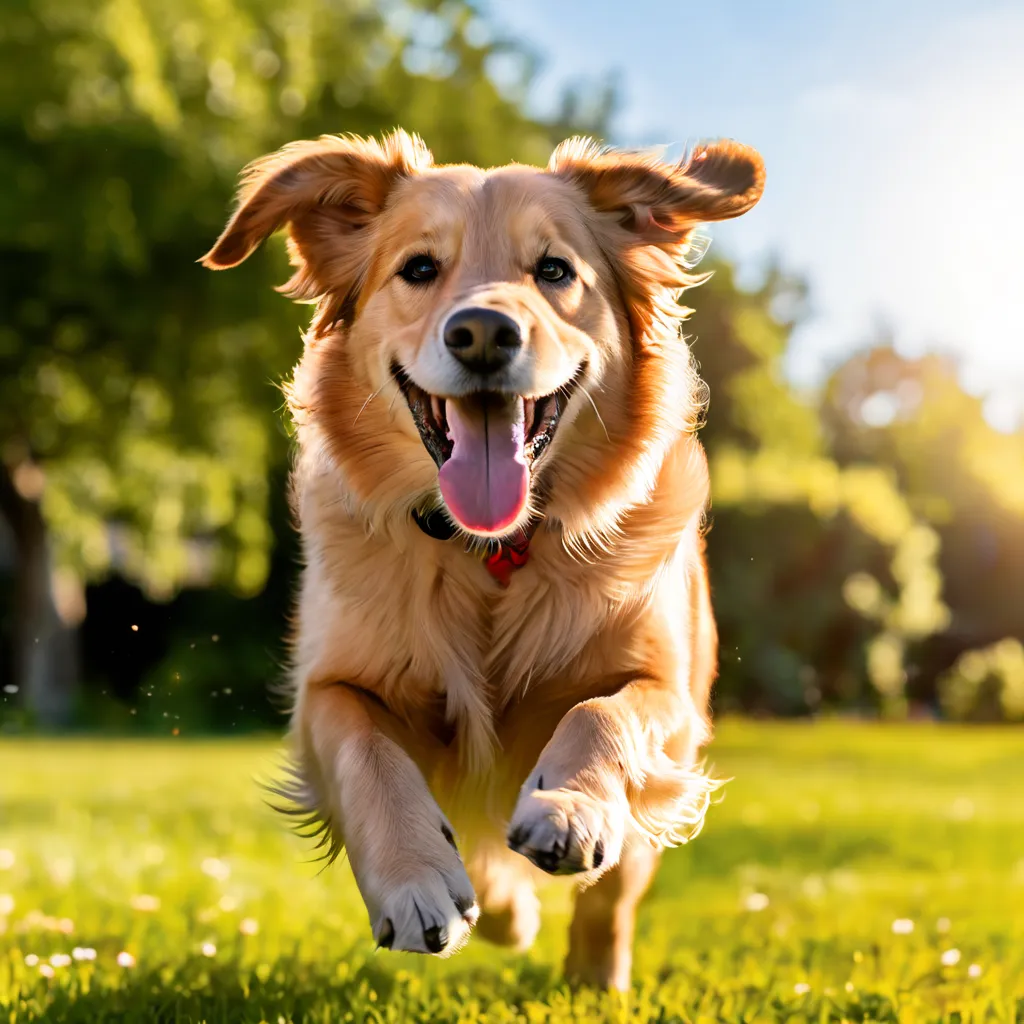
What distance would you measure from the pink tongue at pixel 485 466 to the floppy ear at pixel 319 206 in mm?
611

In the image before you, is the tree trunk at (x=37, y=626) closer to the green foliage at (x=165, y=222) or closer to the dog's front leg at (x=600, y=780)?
the green foliage at (x=165, y=222)

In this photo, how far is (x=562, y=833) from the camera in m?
2.66

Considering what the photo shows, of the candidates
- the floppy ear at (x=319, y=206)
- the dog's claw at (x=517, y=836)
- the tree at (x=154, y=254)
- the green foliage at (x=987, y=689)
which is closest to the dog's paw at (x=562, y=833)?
the dog's claw at (x=517, y=836)

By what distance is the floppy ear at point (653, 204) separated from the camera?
347 centimetres

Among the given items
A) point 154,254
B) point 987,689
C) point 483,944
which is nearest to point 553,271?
point 483,944

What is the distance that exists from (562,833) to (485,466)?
913 millimetres

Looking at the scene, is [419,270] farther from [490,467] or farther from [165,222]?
[165,222]

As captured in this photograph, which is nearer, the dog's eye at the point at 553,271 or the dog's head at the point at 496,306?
the dog's head at the point at 496,306

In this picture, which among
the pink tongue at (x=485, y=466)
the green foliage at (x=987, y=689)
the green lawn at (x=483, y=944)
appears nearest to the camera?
the pink tongue at (x=485, y=466)

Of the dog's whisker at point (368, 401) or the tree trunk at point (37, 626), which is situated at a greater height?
the dog's whisker at point (368, 401)

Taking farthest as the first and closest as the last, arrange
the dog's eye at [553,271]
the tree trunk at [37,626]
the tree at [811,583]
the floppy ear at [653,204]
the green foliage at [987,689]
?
the green foliage at [987,689] < the tree trunk at [37,626] < the tree at [811,583] < the floppy ear at [653,204] < the dog's eye at [553,271]

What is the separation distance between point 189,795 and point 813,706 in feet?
35.3

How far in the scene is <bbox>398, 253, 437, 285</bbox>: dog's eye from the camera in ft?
11.0

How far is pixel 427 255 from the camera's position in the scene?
11.0ft
